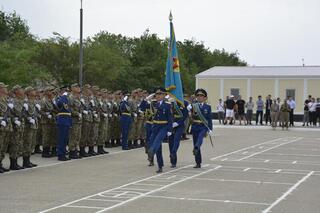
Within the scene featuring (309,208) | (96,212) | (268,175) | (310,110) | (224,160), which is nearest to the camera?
(96,212)

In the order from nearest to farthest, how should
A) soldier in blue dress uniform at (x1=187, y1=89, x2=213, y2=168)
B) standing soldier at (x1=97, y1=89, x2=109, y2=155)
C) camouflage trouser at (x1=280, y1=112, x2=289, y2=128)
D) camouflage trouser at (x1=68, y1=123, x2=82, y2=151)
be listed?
soldier in blue dress uniform at (x1=187, y1=89, x2=213, y2=168), camouflage trouser at (x1=68, y1=123, x2=82, y2=151), standing soldier at (x1=97, y1=89, x2=109, y2=155), camouflage trouser at (x1=280, y1=112, x2=289, y2=128)

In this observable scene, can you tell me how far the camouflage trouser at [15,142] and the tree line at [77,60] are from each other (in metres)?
20.2

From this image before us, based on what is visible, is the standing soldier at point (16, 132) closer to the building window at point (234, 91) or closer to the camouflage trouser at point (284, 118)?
the camouflage trouser at point (284, 118)

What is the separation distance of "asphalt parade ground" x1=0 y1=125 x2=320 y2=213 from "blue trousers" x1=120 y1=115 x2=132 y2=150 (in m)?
1.45

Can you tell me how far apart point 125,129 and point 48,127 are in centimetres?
340

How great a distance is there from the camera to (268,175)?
13820 mm

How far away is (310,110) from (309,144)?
13.8 m

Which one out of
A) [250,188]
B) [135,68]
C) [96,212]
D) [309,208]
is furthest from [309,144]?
[135,68]

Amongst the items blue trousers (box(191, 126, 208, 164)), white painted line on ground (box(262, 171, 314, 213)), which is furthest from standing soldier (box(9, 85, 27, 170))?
white painted line on ground (box(262, 171, 314, 213))

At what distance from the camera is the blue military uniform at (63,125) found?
1636 cm

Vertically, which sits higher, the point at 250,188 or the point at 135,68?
the point at 135,68

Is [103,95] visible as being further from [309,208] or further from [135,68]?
[135,68]

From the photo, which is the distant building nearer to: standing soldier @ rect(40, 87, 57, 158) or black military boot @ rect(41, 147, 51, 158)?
standing soldier @ rect(40, 87, 57, 158)

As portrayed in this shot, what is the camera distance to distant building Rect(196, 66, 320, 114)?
158 feet
